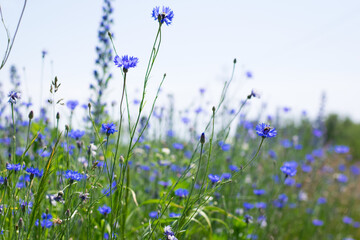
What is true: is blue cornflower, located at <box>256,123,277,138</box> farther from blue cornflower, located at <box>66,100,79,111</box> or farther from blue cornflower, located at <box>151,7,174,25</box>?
blue cornflower, located at <box>66,100,79,111</box>

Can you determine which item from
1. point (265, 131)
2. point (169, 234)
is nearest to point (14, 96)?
point (169, 234)

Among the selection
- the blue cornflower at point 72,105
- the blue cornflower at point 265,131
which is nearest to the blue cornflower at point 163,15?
the blue cornflower at point 265,131

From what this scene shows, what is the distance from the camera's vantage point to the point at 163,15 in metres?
1.50

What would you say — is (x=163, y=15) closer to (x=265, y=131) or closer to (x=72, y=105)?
(x=265, y=131)

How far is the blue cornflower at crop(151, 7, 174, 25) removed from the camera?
58.7 inches

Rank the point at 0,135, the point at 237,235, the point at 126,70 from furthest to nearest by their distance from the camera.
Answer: the point at 0,135
the point at 237,235
the point at 126,70

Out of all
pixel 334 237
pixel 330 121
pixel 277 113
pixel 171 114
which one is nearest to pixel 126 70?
pixel 171 114

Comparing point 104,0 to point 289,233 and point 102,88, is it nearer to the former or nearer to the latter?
point 102,88

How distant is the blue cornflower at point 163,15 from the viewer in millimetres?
1490

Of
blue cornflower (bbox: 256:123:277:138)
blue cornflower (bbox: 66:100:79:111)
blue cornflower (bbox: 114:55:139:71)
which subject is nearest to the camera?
blue cornflower (bbox: 114:55:139:71)

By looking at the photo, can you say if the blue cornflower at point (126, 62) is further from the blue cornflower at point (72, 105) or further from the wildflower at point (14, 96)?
the blue cornflower at point (72, 105)

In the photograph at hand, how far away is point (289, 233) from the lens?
4.03 metres

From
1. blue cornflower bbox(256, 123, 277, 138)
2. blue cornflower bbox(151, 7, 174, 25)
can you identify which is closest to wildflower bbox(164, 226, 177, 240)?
blue cornflower bbox(256, 123, 277, 138)

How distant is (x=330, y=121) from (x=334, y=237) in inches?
376
